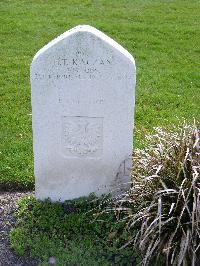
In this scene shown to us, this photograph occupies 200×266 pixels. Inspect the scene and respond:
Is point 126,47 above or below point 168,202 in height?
above

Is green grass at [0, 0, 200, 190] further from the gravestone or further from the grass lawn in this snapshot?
the gravestone

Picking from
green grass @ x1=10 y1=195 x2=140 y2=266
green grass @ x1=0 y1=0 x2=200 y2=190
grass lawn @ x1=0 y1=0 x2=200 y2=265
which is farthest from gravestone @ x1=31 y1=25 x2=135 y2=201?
green grass @ x1=0 y1=0 x2=200 y2=190

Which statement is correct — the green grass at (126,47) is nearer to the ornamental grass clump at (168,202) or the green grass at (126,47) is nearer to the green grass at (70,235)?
the green grass at (70,235)

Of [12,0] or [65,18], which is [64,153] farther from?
[12,0]

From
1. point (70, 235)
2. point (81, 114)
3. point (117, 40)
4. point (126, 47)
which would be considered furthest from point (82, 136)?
point (117, 40)

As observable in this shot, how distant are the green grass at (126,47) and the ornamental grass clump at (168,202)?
3.90 feet

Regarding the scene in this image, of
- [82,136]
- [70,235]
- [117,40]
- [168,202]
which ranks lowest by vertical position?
[70,235]

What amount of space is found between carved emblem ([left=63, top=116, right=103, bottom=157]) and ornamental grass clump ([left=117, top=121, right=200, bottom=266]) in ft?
1.44

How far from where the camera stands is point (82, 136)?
176 inches

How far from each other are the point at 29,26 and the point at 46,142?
5772 mm

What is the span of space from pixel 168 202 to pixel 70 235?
83 cm

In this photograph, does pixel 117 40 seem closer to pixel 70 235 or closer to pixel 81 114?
pixel 81 114

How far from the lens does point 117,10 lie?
36.1 ft

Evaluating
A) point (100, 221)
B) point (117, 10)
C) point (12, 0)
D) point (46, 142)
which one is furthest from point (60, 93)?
point (12, 0)
